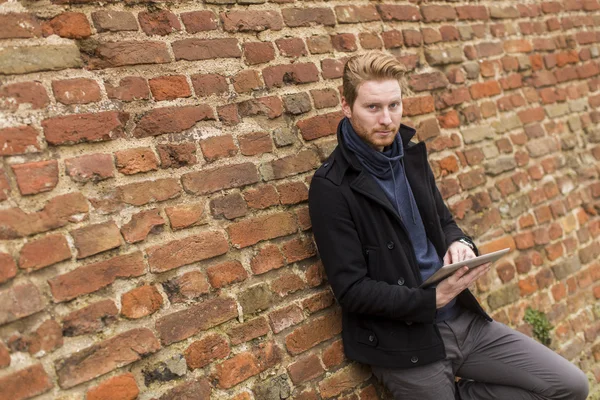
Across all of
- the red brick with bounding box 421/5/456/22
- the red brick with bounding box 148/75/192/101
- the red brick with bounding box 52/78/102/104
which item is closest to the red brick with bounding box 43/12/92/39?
the red brick with bounding box 52/78/102/104

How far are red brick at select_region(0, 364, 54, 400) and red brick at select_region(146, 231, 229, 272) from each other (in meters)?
0.50

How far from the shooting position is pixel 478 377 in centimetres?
276

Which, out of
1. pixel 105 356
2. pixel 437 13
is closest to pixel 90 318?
pixel 105 356

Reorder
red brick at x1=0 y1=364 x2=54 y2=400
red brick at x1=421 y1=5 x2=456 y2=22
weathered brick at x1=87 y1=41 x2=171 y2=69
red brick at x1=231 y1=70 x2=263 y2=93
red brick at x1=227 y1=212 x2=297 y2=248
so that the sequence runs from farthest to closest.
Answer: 1. red brick at x1=421 y1=5 x2=456 y2=22
2. red brick at x1=231 y1=70 x2=263 y2=93
3. red brick at x1=227 y1=212 x2=297 y2=248
4. weathered brick at x1=87 y1=41 x2=171 y2=69
5. red brick at x1=0 y1=364 x2=54 y2=400

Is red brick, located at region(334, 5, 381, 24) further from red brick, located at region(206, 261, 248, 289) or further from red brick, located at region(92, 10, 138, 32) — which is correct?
red brick, located at region(206, 261, 248, 289)

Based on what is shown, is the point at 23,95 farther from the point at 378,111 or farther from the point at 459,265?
the point at 459,265

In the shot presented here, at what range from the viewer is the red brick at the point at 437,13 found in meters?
3.41

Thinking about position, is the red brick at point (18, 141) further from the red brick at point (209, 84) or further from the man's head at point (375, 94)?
the man's head at point (375, 94)

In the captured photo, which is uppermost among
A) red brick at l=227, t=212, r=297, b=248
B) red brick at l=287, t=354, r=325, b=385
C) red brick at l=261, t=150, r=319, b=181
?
red brick at l=261, t=150, r=319, b=181

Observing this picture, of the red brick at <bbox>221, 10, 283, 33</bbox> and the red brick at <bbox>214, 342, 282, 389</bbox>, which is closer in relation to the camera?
the red brick at <bbox>214, 342, 282, 389</bbox>

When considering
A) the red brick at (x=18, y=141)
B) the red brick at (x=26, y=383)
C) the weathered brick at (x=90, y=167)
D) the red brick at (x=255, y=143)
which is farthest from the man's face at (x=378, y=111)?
the red brick at (x=26, y=383)

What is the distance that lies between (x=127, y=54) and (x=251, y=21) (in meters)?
0.61

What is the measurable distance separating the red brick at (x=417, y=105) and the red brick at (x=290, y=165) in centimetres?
66

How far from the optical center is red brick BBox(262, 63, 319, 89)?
2.70m
